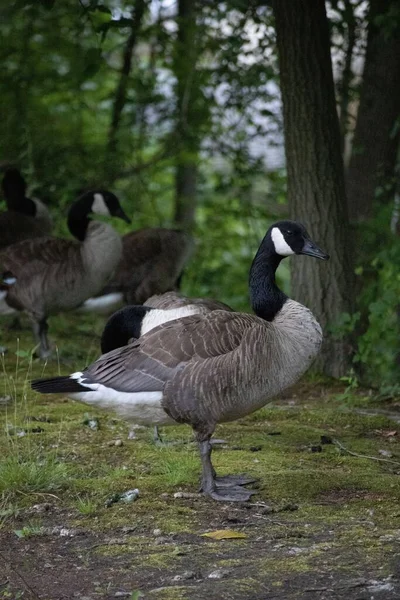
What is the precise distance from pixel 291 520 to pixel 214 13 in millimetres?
8174

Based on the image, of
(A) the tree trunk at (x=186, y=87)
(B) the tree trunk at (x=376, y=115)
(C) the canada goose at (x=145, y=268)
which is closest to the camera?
(B) the tree trunk at (x=376, y=115)

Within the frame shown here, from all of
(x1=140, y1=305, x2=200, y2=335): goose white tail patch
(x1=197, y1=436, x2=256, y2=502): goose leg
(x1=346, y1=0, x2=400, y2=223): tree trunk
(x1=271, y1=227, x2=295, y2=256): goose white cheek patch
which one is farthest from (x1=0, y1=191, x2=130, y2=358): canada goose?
(x1=197, y1=436, x2=256, y2=502): goose leg

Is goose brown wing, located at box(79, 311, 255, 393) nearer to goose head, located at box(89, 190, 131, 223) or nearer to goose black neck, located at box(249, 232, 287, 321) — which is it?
goose black neck, located at box(249, 232, 287, 321)

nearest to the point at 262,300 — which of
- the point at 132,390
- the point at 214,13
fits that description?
the point at 132,390

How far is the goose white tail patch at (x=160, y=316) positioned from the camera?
6.46 meters

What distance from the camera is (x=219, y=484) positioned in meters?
5.55

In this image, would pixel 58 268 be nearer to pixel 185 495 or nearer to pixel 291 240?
pixel 291 240

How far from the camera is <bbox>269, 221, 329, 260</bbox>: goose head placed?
6426 millimetres

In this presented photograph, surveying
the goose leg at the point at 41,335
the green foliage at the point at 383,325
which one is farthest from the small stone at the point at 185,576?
the goose leg at the point at 41,335

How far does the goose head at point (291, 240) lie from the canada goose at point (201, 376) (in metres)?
0.82

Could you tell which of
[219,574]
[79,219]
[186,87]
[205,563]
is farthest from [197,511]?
[186,87]

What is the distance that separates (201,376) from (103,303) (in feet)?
18.6

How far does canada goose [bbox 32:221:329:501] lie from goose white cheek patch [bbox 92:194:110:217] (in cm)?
531

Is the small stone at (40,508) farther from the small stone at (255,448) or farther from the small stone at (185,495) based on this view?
the small stone at (255,448)
